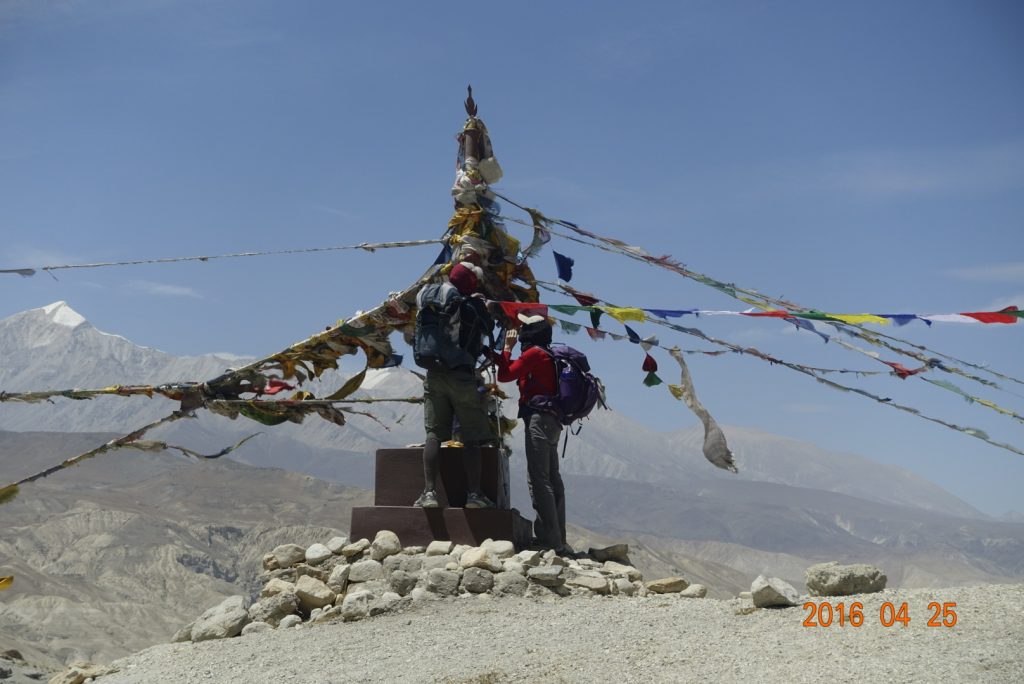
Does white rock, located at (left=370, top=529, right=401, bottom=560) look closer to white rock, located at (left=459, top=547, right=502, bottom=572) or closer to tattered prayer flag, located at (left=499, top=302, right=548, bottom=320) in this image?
white rock, located at (left=459, top=547, right=502, bottom=572)

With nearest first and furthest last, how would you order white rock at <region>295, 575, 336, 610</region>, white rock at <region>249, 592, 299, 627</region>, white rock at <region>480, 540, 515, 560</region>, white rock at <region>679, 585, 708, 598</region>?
white rock at <region>249, 592, 299, 627</region> < white rock at <region>295, 575, 336, 610</region> < white rock at <region>480, 540, 515, 560</region> < white rock at <region>679, 585, 708, 598</region>

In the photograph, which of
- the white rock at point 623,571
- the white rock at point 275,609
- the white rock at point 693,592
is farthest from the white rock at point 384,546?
the white rock at point 693,592

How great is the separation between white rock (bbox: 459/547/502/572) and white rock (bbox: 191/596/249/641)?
204 cm

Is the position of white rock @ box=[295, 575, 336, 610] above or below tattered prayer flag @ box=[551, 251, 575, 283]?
below

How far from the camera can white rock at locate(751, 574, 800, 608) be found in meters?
7.58

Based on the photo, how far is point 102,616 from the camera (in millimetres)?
54812

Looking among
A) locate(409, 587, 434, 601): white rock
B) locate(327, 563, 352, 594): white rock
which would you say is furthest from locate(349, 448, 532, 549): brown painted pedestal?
locate(409, 587, 434, 601): white rock

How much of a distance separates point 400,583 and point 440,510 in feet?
3.64

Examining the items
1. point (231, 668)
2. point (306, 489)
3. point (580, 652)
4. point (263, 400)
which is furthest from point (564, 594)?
point (306, 489)

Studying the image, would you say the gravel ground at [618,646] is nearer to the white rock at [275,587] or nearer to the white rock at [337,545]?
the white rock at [275,587]

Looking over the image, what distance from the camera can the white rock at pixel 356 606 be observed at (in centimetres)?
849

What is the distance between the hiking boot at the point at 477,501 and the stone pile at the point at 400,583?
1.44ft

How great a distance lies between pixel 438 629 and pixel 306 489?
107 meters

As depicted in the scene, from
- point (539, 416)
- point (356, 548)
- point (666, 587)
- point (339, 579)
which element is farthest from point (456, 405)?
point (666, 587)
